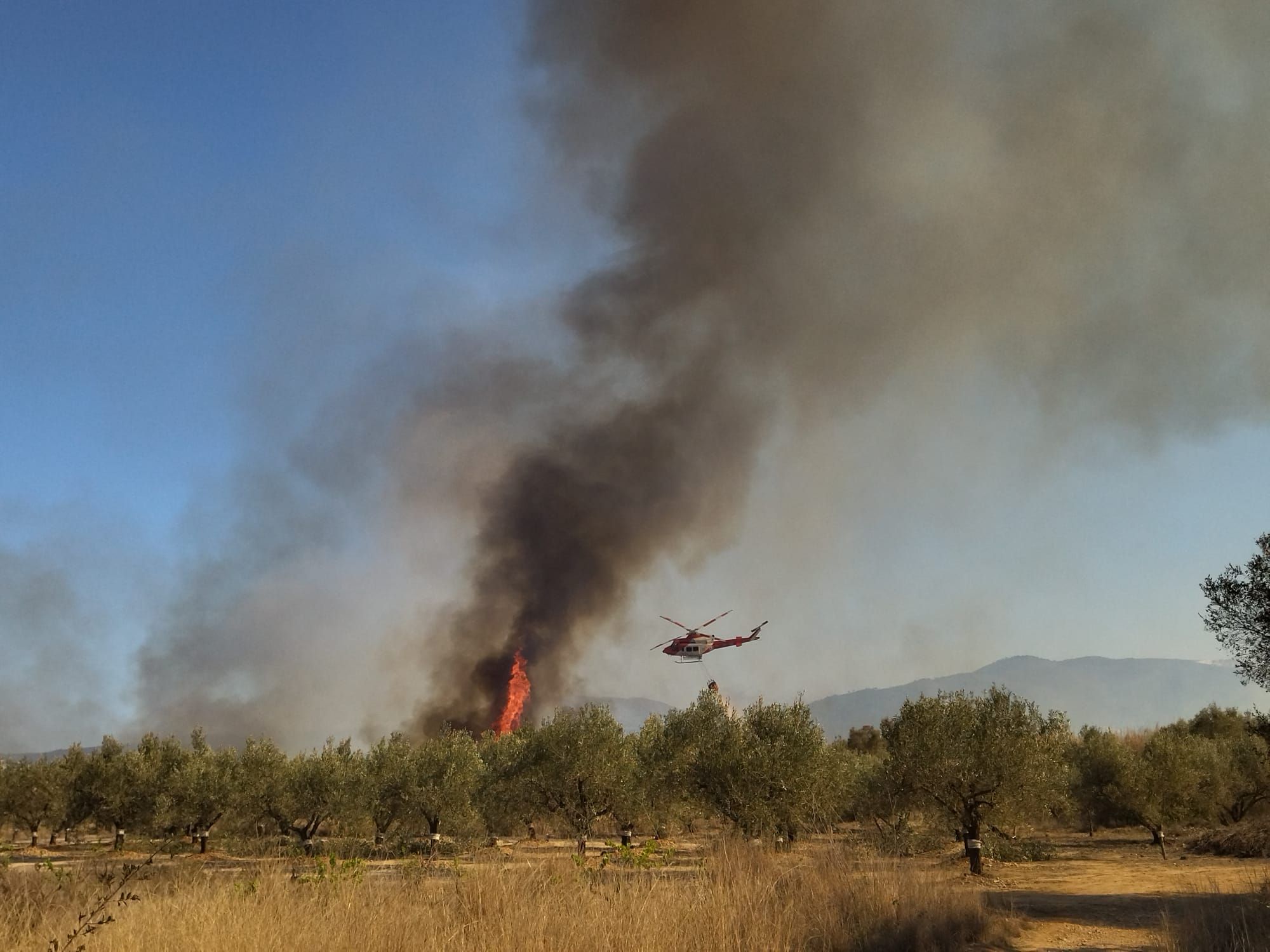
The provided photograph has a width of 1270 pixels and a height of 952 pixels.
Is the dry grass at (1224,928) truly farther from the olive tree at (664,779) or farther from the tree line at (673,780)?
the olive tree at (664,779)

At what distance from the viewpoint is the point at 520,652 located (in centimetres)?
15212

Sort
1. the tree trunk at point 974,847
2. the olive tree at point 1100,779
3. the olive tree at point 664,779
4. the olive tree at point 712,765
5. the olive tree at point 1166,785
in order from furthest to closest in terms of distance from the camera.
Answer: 1. the olive tree at point 1100,779
2. the olive tree at point 1166,785
3. the olive tree at point 664,779
4. the olive tree at point 712,765
5. the tree trunk at point 974,847

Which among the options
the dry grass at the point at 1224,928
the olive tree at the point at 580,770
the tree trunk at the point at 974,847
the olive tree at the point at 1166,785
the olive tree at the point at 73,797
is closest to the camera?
the dry grass at the point at 1224,928

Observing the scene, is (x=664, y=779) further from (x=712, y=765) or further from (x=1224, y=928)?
(x=1224, y=928)

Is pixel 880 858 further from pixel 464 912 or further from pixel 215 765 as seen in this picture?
pixel 215 765

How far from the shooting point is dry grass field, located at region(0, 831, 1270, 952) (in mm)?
8836

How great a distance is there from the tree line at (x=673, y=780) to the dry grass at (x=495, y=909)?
73.3ft

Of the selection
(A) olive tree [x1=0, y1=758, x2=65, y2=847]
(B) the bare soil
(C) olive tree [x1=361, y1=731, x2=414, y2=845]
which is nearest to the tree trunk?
(B) the bare soil

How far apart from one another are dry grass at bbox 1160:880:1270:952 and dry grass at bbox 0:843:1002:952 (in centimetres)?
528

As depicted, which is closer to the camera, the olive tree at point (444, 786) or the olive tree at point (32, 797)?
the olive tree at point (444, 786)

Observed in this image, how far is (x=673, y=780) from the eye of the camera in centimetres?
4669

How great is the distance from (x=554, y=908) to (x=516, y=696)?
5841 inches

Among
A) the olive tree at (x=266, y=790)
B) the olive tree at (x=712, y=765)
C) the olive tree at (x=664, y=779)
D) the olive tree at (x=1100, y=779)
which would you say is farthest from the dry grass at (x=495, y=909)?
the olive tree at (x=1100, y=779)

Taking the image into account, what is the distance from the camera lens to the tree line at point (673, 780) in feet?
125
